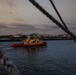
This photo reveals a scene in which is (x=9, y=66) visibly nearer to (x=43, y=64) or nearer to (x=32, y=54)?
(x=43, y=64)

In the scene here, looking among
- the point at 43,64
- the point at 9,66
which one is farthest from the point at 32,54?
the point at 9,66

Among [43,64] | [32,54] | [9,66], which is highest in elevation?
[9,66]

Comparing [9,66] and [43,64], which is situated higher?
[9,66]

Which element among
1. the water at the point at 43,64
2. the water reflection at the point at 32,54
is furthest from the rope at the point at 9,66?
the water reflection at the point at 32,54

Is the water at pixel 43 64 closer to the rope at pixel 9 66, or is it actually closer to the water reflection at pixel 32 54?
the water reflection at pixel 32 54

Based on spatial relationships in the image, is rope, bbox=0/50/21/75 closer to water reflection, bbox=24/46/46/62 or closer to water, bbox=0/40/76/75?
water, bbox=0/40/76/75

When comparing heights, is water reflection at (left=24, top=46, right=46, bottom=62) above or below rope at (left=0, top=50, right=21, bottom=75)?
below

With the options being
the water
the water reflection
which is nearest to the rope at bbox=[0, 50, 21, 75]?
the water

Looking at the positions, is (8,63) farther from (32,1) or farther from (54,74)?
(54,74)

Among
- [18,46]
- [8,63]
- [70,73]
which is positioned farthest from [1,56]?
[18,46]

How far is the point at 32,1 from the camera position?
41.0 inches

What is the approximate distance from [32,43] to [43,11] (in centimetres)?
9173

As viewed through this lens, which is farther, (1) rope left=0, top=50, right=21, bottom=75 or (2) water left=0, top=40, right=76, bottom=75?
(2) water left=0, top=40, right=76, bottom=75

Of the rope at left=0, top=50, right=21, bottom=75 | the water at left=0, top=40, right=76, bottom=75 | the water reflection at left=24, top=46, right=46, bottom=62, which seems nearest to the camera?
the rope at left=0, top=50, right=21, bottom=75
